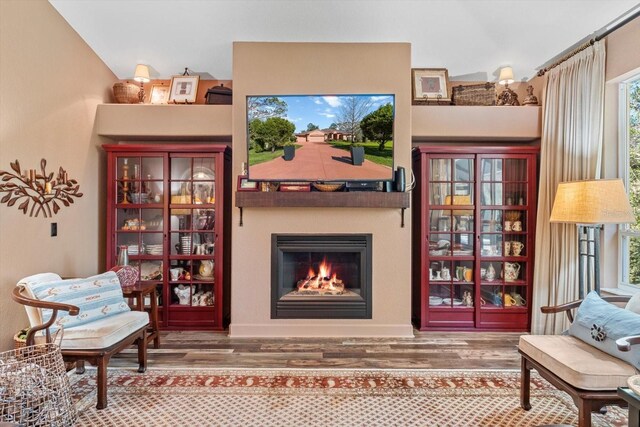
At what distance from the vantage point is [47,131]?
310 centimetres

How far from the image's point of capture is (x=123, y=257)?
3.32 meters

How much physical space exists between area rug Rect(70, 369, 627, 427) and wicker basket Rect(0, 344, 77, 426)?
282 mm

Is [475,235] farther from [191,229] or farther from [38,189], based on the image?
[38,189]

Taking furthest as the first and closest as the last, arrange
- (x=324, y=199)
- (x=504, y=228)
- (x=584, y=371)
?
(x=504, y=228) < (x=324, y=199) < (x=584, y=371)

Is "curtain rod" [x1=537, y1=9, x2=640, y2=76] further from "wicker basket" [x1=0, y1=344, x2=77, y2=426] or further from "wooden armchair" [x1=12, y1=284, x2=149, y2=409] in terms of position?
"wicker basket" [x1=0, y1=344, x2=77, y2=426]

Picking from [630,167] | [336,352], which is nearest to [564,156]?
[630,167]

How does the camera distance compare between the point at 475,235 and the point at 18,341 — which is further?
the point at 475,235

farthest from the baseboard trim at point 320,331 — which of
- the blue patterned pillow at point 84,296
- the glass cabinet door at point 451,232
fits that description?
the blue patterned pillow at point 84,296

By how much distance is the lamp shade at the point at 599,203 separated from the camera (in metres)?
2.43

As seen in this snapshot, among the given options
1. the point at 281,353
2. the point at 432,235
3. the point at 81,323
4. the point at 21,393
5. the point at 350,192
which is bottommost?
the point at 281,353

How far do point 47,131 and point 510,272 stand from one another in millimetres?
4883

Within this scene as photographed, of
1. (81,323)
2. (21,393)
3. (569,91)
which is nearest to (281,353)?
(81,323)

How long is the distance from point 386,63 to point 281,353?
3083 millimetres

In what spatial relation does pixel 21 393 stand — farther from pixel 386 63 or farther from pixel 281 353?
pixel 386 63
